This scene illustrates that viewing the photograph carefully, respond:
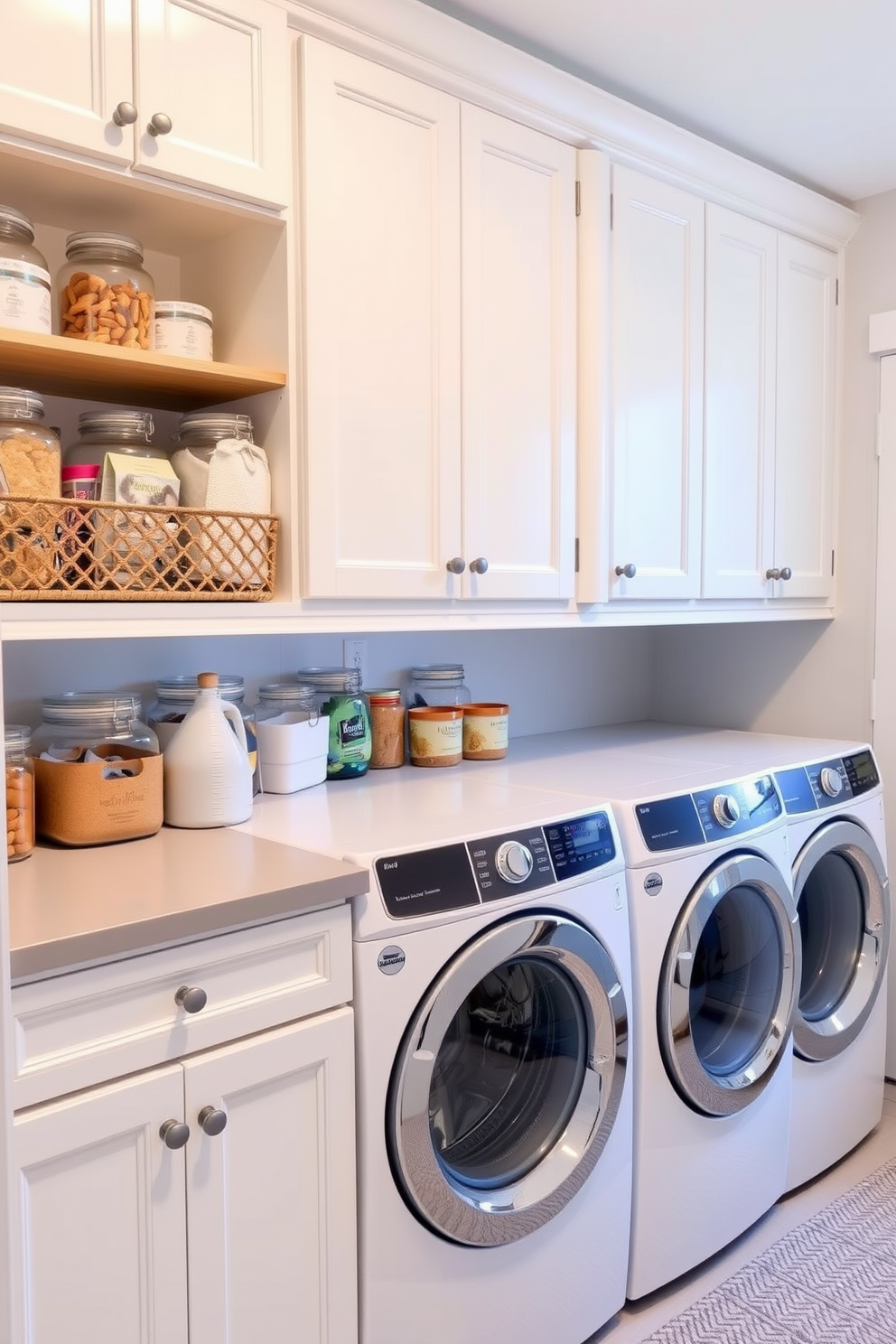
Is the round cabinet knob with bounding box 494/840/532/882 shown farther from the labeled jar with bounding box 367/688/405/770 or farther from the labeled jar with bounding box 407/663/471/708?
the labeled jar with bounding box 407/663/471/708

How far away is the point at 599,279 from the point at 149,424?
100 cm

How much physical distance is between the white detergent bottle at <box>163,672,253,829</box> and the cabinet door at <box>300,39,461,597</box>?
0.26 meters

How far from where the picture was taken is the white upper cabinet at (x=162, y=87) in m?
1.38

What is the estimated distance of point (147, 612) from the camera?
1.53 m

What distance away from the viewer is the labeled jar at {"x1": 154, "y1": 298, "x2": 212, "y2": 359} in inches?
64.9

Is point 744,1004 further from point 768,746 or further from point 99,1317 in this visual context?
point 99,1317

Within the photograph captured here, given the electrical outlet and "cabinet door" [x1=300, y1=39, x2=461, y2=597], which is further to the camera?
the electrical outlet

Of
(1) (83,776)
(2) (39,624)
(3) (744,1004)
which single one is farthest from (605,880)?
(2) (39,624)

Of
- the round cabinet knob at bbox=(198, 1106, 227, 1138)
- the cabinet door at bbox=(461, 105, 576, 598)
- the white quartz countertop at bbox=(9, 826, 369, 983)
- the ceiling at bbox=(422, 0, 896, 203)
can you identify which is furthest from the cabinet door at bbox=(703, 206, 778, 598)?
the round cabinet knob at bbox=(198, 1106, 227, 1138)

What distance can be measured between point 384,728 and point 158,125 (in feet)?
4.07

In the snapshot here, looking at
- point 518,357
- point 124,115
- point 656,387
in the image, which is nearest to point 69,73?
point 124,115

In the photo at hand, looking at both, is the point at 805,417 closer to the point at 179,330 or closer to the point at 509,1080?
the point at 179,330

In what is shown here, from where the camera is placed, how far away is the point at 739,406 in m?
2.54

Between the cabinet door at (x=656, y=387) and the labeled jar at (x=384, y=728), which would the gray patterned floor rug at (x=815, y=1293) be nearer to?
the labeled jar at (x=384, y=728)
